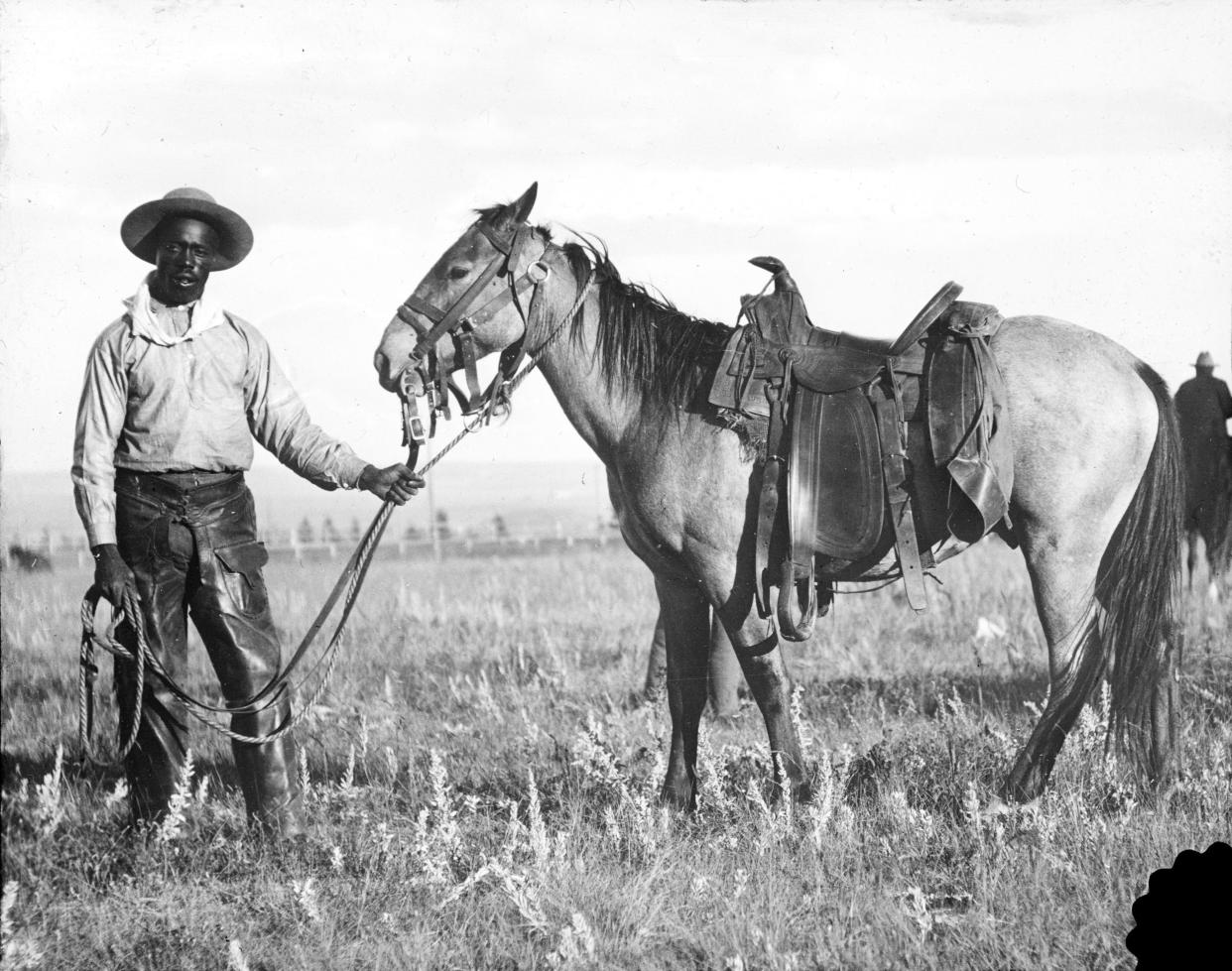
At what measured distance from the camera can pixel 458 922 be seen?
3.18m

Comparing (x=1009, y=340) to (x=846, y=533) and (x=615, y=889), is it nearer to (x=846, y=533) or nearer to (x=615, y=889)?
(x=846, y=533)

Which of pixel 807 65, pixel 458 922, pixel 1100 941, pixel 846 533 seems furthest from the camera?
pixel 807 65

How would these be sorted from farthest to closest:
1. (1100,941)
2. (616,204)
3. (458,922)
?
(616,204), (458,922), (1100,941)

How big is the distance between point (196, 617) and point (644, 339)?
2.11 meters

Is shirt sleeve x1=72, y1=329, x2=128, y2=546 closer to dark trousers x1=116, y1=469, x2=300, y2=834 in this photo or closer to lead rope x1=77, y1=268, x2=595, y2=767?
dark trousers x1=116, y1=469, x2=300, y2=834

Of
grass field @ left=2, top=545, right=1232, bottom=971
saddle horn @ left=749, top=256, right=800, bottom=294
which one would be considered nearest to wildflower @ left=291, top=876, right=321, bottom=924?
grass field @ left=2, top=545, right=1232, bottom=971

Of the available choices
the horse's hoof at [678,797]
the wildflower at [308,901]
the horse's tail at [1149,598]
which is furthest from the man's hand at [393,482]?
the horse's tail at [1149,598]

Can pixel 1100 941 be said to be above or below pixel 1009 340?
below

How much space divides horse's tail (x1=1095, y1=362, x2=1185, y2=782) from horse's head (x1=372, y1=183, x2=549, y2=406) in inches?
105

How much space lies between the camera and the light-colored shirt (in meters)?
3.49

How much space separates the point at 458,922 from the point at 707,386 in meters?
2.19

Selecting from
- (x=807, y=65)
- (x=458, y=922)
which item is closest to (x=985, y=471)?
(x=807, y=65)

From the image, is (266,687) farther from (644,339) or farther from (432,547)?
(432,547)

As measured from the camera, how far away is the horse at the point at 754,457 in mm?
3934
